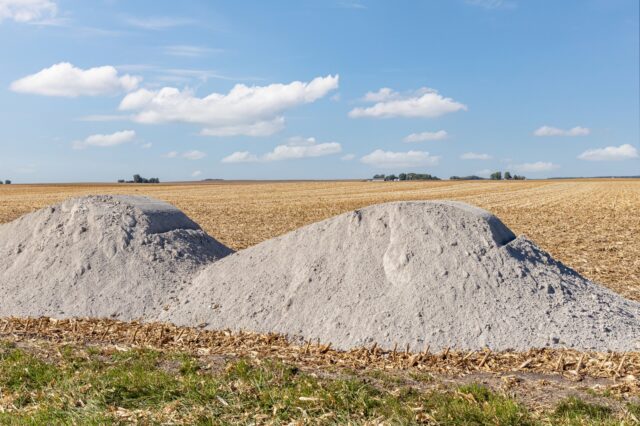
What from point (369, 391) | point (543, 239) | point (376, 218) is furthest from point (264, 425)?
point (543, 239)

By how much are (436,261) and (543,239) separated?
11458 mm

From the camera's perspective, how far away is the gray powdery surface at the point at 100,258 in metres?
10.0

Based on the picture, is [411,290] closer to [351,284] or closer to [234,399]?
[351,284]

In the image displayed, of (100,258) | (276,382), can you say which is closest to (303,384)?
(276,382)

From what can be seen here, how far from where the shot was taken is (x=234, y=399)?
5305 millimetres

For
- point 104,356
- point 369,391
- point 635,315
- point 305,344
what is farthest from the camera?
point 635,315

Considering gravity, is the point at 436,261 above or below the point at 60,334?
above

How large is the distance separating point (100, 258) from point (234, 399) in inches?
261

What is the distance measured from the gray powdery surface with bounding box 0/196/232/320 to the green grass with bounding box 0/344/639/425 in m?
3.62

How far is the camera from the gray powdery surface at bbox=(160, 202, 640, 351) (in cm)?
783

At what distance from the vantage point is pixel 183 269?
10906mm

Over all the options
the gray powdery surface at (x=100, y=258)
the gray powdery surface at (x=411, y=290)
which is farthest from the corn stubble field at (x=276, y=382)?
the gray powdery surface at (x=100, y=258)

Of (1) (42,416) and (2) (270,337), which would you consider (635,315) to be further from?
(1) (42,416)

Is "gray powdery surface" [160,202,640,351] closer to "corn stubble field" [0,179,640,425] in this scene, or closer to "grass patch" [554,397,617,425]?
"corn stubble field" [0,179,640,425]
